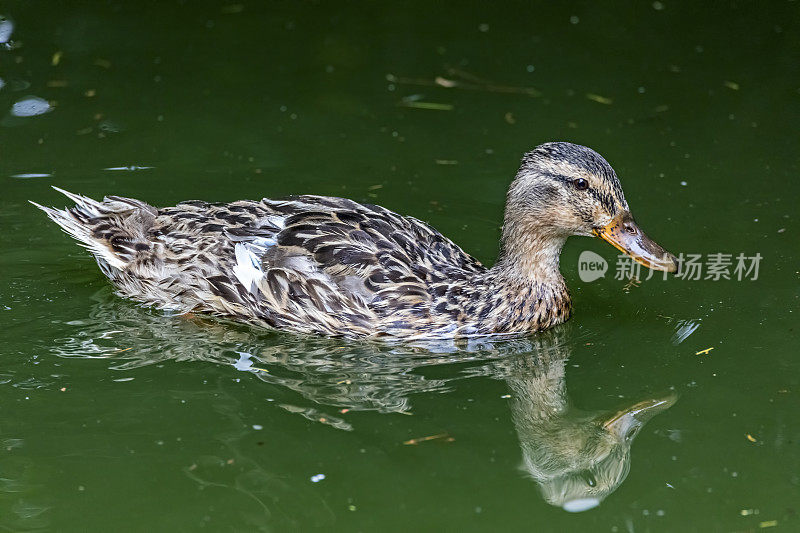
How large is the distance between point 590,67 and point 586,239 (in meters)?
2.97

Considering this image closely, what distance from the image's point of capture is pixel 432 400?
6.36 meters

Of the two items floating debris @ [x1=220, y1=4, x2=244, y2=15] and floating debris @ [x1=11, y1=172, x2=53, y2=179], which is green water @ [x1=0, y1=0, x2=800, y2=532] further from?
floating debris @ [x1=220, y1=4, x2=244, y2=15]

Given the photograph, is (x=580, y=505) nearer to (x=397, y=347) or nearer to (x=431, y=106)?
(x=397, y=347)

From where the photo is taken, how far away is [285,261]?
23.3ft

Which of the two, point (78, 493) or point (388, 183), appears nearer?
point (78, 493)

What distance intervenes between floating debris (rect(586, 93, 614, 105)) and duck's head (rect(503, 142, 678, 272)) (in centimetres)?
356

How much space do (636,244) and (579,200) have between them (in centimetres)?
43

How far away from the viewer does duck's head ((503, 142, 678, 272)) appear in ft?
22.6

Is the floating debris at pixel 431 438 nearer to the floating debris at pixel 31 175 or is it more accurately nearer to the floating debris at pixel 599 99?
the floating debris at pixel 31 175

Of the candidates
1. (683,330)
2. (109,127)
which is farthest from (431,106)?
(683,330)

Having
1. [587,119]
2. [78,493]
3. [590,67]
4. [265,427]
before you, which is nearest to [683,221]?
[587,119]

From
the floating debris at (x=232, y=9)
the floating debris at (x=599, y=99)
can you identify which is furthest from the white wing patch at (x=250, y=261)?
the floating debris at (x=232, y=9)

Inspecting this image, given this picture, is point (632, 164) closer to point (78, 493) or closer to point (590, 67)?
point (590, 67)

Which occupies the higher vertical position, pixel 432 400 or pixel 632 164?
pixel 632 164
